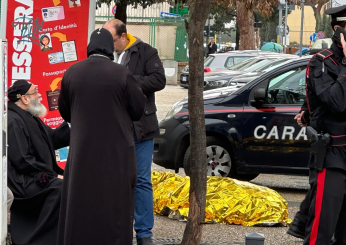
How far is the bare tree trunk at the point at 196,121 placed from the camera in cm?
530

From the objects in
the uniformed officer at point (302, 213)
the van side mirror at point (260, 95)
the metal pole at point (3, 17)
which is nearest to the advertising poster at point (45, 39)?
the metal pole at point (3, 17)

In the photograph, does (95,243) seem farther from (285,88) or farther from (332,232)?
(285,88)

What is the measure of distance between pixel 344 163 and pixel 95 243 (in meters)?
1.68

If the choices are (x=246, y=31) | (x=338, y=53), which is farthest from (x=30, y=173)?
(x=246, y=31)

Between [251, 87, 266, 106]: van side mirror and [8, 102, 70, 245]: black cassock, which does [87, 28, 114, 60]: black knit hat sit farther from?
[251, 87, 266, 106]: van side mirror

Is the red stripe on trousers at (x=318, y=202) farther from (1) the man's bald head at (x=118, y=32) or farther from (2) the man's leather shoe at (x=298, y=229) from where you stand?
(1) the man's bald head at (x=118, y=32)

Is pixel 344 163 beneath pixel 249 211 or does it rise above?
above

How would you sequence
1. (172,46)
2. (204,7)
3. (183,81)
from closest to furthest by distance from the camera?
(204,7) → (183,81) → (172,46)

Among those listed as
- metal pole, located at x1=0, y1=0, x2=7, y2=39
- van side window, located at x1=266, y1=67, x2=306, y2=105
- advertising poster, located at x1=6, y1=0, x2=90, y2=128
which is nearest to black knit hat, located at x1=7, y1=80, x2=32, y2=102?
advertising poster, located at x1=6, y1=0, x2=90, y2=128

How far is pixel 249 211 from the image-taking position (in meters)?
6.95

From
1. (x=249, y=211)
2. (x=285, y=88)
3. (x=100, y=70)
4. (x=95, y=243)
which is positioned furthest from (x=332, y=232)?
(x=285, y=88)

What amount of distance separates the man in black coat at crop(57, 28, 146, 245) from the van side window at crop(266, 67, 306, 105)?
4.16 metres

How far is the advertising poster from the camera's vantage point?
6.11 meters

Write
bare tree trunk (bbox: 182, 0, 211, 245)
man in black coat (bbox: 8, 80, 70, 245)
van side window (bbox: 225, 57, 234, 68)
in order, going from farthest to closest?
van side window (bbox: 225, 57, 234, 68)
man in black coat (bbox: 8, 80, 70, 245)
bare tree trunk (bbox: 182, 0, 211, 245)
